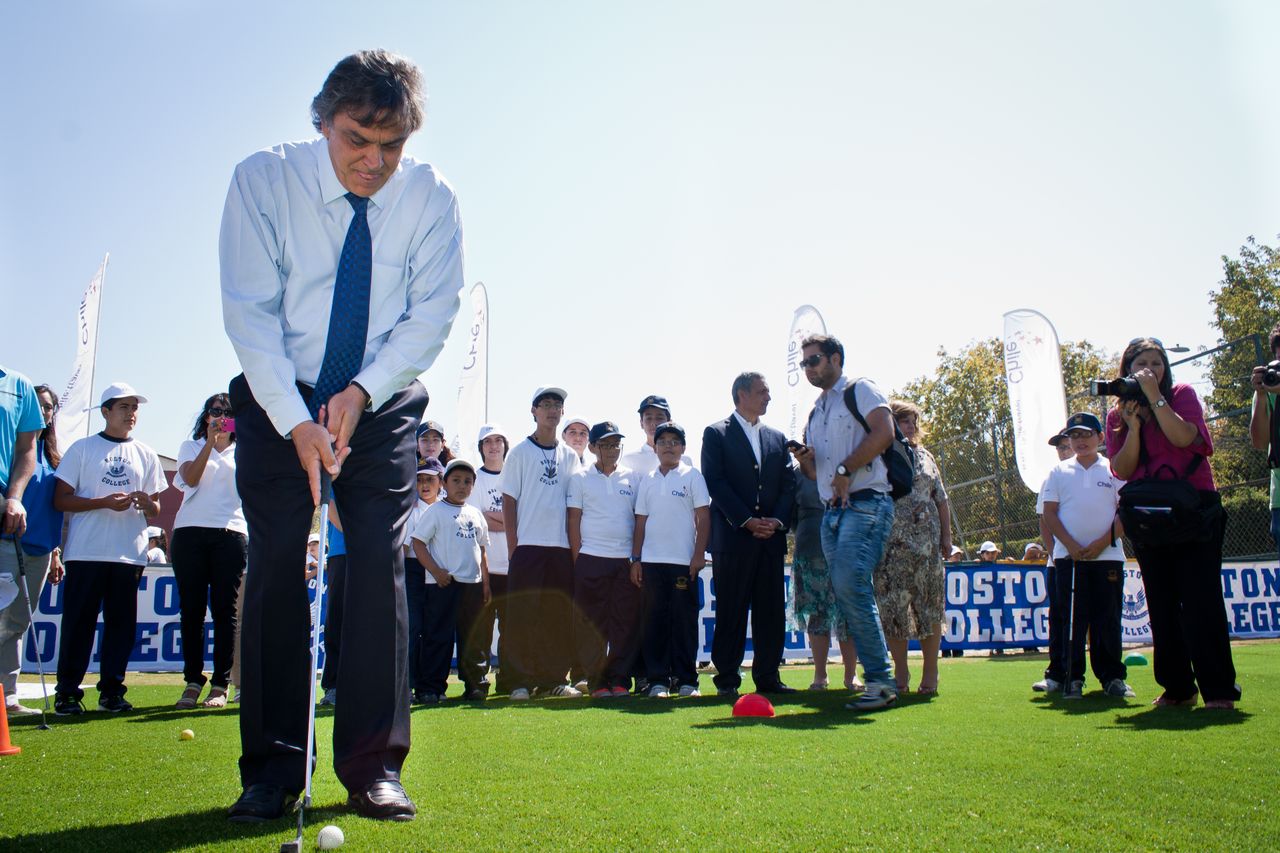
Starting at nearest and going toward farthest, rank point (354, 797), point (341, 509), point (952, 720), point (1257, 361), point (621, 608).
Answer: point (354, 797) < point (341, 509) < point (952, 720) < point (621, 608) < point (1257, 361)

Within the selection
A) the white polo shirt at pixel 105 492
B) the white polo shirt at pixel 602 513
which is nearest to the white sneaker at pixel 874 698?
the white polo shirt at pixel 602 513

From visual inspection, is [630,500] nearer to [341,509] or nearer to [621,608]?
[621,608]

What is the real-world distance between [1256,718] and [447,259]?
4259mm

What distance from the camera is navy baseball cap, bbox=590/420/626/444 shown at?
7.91 metres

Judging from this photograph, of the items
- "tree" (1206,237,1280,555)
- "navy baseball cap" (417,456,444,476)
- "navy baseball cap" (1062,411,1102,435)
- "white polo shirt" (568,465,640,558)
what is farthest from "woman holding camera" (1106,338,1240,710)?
"tree" (1206,237,1280,555)

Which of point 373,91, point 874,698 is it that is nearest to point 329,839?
point 373,91

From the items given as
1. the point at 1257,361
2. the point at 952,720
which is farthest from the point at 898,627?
the point at 1257,361

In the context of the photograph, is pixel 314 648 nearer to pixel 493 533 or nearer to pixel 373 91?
pixel 373 91

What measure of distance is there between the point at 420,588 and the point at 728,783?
478 cm

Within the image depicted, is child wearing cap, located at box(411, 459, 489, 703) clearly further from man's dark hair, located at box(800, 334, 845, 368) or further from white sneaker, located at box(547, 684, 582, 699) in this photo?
man's dark hair, located at box(800, 334, 845, 368)

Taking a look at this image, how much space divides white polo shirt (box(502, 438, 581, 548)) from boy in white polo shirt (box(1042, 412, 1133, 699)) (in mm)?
3605

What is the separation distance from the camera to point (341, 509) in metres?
2.78

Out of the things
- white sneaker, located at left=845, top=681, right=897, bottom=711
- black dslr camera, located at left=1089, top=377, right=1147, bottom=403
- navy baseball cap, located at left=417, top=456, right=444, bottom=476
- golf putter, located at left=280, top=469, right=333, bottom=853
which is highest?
black dslr camera, located at left=1089, top=377, right=1147, bottom=403

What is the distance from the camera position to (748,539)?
6969 millimetres
